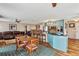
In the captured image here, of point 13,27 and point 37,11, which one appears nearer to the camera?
point 37,11

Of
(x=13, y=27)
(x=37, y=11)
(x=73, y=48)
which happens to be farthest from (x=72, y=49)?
(x=13, y=27)

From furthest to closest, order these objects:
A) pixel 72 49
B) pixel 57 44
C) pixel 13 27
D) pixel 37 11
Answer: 1. pixel 57 44
2. pixel 72 49
3. pixel 13 27
4. pixel 37 11

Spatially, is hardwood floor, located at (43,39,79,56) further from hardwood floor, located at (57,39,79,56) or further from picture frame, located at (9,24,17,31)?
picture frame, located at (9,24,17,31)

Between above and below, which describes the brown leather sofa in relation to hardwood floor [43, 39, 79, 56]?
above

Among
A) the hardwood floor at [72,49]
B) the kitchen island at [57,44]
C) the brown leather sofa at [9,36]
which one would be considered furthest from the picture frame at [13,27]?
the hardwood floor at [72,49]

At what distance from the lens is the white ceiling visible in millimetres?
1784

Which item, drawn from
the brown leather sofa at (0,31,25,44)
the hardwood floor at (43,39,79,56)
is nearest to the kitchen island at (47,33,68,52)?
the hardwood floor at (43,39,79,56)

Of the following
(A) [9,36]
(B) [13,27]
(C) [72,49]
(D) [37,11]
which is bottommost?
(C) [72,49]

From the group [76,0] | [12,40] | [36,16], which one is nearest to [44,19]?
[36,16]

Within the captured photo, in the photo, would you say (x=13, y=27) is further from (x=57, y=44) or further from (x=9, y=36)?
(x=57, y=44)

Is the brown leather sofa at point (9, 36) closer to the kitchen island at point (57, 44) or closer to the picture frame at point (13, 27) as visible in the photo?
the picture frame at point (13, 27)

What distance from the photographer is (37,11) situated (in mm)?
1900

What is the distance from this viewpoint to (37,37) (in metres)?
2.13

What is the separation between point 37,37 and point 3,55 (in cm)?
84
